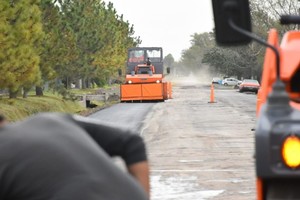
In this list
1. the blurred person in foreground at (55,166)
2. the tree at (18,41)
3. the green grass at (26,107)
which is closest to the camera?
the blurred person in foreground at (55,166)

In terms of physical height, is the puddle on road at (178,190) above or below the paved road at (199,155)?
above

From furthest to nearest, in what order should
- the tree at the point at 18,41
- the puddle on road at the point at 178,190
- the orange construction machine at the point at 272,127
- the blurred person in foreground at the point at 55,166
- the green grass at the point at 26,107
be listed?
the green grass at the point at 26,107 < the tree at the point at 18,41 < the puddle on road at the point at 178,190 < the orange construction machine at the point at 272,127 < the blurred person in foreground at the point at 55,166

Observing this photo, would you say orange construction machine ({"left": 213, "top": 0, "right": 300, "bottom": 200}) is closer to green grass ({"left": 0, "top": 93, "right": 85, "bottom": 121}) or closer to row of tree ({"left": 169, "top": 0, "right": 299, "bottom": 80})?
green grass ({"left": 0, "top": 93, "right": 85, "bottom": 121})

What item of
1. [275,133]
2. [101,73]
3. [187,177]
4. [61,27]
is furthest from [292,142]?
[101,73]

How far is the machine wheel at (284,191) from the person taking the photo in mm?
3244

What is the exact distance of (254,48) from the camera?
9219cm

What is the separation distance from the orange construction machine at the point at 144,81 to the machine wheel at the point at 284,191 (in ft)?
130

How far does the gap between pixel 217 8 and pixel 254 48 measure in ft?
295

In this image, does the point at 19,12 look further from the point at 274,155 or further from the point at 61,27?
the point at 274,155

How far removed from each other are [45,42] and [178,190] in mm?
29417

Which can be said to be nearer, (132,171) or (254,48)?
(132,171)

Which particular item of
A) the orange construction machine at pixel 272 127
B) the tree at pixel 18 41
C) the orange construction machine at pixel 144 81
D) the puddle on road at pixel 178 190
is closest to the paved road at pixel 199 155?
the puddle on road at pixel 178 190

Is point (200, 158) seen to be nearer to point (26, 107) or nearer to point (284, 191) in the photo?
point (284, 191)

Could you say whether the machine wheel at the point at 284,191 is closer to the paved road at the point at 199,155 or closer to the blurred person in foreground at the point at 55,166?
the blurred person in foreground at the point at 55,166
